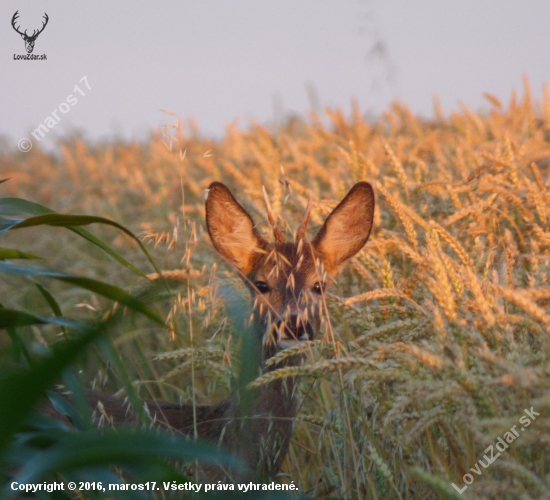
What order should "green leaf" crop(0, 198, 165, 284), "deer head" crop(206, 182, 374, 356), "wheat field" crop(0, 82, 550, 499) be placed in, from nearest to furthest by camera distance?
"wheat field" crop(0, 82, 550, 499)
"green leaf" crop(0, 198, 165, 284)
"deer head" crop(206, 182, 374, 356)

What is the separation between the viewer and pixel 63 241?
7602 mm

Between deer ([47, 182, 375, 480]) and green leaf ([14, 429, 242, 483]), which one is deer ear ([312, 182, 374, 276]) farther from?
green leaf ([14, 429, 242, 483])

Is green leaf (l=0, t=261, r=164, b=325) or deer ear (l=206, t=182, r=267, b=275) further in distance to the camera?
deer ear (l=206, t=182, r=267, b=275)

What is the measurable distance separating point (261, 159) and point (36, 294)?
2.35m

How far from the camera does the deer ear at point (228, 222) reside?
405 cm

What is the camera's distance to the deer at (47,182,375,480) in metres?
3.68

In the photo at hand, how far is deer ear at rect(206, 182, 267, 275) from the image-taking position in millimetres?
4051

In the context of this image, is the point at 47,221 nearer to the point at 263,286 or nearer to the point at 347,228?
the point at 263,286

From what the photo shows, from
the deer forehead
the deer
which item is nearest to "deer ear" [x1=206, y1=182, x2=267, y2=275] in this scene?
the deer

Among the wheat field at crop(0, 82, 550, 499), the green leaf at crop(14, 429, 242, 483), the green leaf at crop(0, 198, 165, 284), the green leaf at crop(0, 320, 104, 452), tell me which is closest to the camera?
the green leaf at crop(0, 320, 104, 452)

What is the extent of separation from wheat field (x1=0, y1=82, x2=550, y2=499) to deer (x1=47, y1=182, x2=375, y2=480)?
13 cm

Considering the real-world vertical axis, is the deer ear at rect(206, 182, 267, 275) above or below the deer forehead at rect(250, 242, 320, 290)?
above

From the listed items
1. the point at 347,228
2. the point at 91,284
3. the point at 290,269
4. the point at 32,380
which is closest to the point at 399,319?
the point at 290,269

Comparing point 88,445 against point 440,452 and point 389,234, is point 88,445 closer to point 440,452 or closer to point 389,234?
point 440,452
